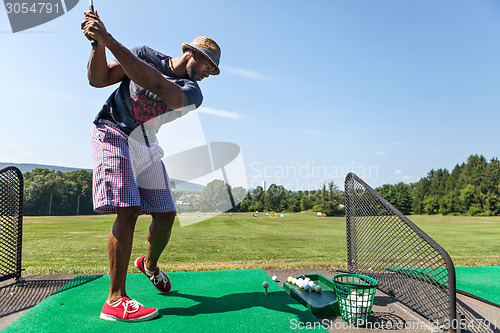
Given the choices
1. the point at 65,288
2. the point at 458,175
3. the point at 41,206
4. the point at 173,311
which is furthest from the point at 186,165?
the point at 458,175

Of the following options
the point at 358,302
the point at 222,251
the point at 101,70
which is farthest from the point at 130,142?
the point at 222,251

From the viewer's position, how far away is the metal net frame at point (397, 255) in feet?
8.14

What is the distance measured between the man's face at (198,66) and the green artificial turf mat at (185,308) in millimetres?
1886

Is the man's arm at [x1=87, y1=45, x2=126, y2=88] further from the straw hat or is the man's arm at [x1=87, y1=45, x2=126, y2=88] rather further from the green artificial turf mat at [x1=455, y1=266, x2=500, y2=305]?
the green artificial turf mat at [x1=455, y1=266, x2=500, y2=305]

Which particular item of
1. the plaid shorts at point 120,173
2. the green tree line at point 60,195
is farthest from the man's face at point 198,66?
the green tree line at point 60,195

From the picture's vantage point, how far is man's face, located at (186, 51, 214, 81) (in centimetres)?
267

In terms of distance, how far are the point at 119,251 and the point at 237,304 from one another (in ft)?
3.59

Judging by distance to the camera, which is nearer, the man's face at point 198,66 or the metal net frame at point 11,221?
the man's face at point 198,66

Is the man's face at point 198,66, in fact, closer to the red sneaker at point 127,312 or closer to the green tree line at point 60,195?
the red sneaker at point 127,312

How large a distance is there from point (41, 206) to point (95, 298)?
62.0m

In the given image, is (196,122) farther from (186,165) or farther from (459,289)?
(459,289)

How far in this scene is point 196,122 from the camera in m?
3.25

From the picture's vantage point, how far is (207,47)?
2648 millimetres

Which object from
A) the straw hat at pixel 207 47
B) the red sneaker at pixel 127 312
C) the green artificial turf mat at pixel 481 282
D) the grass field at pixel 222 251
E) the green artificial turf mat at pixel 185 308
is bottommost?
the grass field at pixel 222 251
